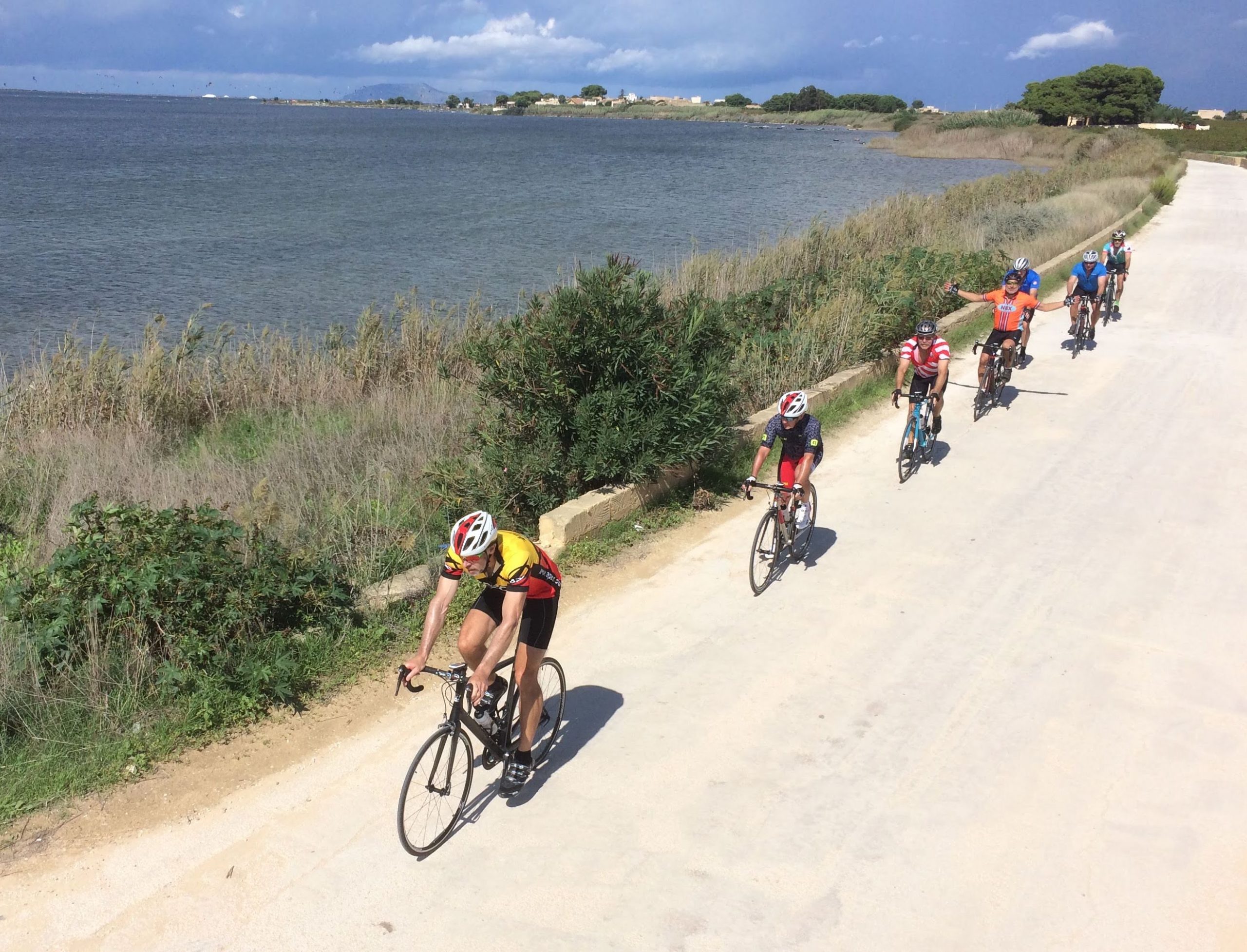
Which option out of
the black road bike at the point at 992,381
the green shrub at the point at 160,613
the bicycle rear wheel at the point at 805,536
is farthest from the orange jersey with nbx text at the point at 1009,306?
the green shrub at the point at 160,613

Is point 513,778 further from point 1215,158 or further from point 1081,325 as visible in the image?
point 1215,158

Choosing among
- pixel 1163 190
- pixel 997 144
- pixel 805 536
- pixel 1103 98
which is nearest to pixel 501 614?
pixel 805 536

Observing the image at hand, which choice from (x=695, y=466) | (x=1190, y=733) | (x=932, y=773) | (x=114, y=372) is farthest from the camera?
(x=114, y=372)

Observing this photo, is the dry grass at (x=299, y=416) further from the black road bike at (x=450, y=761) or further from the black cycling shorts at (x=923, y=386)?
the black road bike at (x=450, y=761)

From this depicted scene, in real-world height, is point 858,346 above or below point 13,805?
above

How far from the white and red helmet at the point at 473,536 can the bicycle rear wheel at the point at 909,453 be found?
20.6 feet

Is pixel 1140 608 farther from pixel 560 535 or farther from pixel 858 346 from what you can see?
pixel 858 346

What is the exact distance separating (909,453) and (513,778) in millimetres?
6339

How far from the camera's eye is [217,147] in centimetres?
6831

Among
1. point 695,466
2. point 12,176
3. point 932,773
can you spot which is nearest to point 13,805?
point 932,773

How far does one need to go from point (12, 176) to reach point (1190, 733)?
48.8 meters

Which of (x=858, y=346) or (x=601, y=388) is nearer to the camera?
(x=601, y=388)

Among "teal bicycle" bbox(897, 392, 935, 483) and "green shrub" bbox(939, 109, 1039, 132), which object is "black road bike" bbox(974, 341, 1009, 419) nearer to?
"teal bicycle" bbox(897, 392, 935, 483)

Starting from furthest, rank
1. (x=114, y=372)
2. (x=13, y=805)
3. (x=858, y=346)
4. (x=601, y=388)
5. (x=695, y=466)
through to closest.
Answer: (x=858, y=346) → (x=114, y=372) → (x=695, y=466) → (x=601, y=388) → (x=13, y=805)
